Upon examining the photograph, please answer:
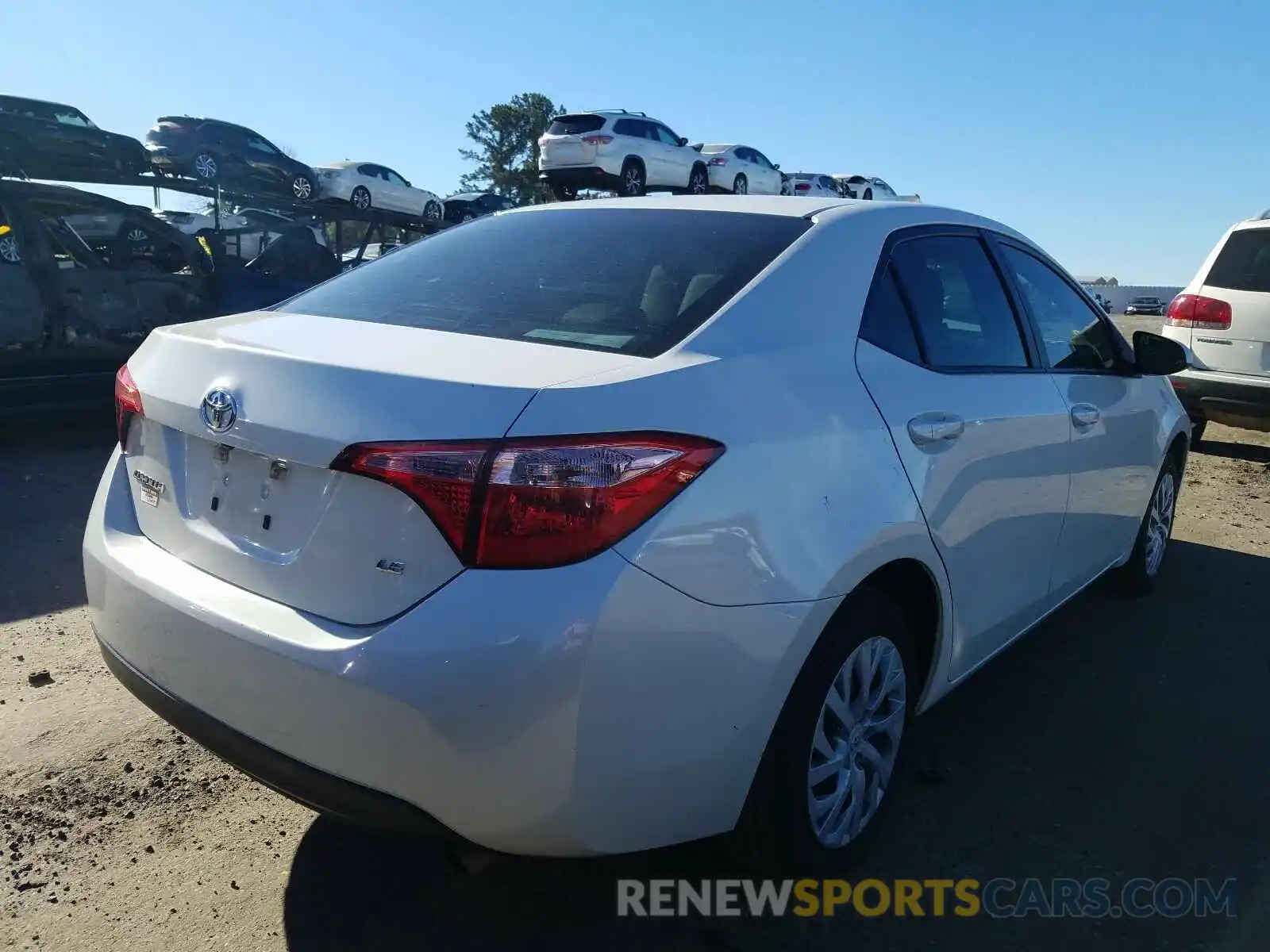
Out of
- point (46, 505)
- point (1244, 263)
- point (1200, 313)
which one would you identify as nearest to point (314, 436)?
point (46, 505)

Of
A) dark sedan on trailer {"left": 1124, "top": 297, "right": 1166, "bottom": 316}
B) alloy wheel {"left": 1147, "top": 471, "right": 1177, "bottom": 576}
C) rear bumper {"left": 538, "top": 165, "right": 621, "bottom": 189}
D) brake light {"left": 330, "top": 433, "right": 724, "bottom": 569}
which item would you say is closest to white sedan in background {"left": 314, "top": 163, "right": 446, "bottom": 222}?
rear bumper {"left": 538, "top": 165, "right": 621, "bottom": 189}

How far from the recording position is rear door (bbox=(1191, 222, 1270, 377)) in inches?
287

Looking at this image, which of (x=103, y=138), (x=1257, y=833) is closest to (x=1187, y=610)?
(x=1257, y=833)

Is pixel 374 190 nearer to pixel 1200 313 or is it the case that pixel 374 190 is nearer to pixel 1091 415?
pixel 1200 313

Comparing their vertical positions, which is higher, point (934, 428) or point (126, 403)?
point (934, 428)

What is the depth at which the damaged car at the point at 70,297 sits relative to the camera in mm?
7105

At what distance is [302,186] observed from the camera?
17484 millimetres

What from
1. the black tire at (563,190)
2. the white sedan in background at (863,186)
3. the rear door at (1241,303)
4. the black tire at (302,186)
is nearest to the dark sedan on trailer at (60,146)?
the black tire at (302,186)

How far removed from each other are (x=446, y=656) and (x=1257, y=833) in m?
2.53

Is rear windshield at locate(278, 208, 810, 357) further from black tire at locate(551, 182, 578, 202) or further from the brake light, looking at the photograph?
black tire at locate(551, 182, 578, 202)

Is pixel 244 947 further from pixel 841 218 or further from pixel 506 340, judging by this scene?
pixel 841 218

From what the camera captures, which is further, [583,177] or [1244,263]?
[583,177]

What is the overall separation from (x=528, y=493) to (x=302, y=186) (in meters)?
17.4

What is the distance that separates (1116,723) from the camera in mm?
3574
